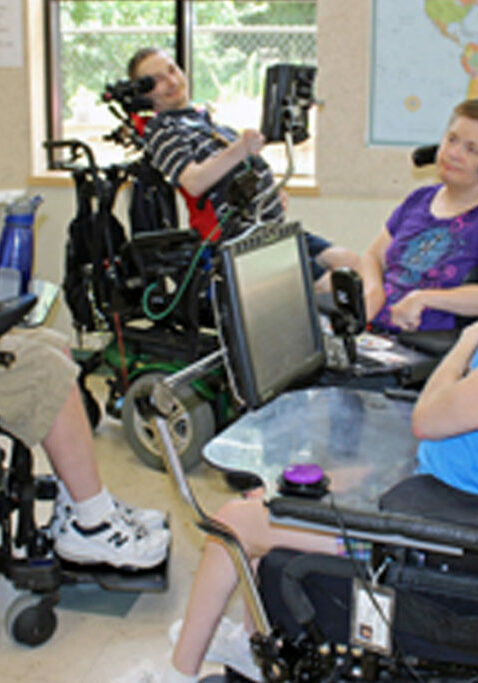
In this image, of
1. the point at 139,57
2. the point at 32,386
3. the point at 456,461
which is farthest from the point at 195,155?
the point at 456,461

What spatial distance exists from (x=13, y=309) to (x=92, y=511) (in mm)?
551

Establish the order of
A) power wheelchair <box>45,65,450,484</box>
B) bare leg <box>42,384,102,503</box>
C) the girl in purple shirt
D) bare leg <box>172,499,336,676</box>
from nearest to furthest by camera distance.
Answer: bare leg <box>172,499,336,676</box> → bare leg <box>42,384,102,503</box> → the girl in purple shirt → power wheelchair <box>45,65,450,484</box>

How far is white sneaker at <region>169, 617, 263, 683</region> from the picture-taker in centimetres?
181

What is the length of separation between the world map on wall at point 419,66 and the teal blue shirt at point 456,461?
2.44 m

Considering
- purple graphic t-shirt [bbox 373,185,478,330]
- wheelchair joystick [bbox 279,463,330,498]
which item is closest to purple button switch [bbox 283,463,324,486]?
wheelchair joystick [bbox 279,463,330,498]

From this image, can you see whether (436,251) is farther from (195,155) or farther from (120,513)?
(120,513)

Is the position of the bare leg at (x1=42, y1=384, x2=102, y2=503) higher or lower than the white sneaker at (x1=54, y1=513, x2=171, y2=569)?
higher

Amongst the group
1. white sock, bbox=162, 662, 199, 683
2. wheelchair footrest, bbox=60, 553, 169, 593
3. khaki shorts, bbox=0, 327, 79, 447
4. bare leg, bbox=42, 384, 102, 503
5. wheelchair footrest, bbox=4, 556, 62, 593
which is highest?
khaki shorts, bbox=0, 327, 79, 447

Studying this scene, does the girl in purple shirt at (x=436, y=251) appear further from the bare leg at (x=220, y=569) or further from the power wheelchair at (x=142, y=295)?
the bare leg at (x=220, y=569)

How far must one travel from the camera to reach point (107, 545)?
218 cm

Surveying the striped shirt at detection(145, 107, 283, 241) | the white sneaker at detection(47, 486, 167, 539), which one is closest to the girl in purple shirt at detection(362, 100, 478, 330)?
the striped shirt at detection(145, 107, 283, 241)

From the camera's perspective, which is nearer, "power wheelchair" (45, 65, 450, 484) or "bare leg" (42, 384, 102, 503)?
"bare leg" (42, 384, 102, 503)

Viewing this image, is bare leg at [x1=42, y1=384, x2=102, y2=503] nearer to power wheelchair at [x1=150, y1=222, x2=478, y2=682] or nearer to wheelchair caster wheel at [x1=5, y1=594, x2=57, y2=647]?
wheelchair caster wheel at [x1=5, y1=594, x2=57, y2=647]

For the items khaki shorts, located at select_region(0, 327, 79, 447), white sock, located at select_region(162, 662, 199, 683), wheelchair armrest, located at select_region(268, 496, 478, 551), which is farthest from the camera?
khaki shorts, located at select_region(0, 327, 79, 447)
